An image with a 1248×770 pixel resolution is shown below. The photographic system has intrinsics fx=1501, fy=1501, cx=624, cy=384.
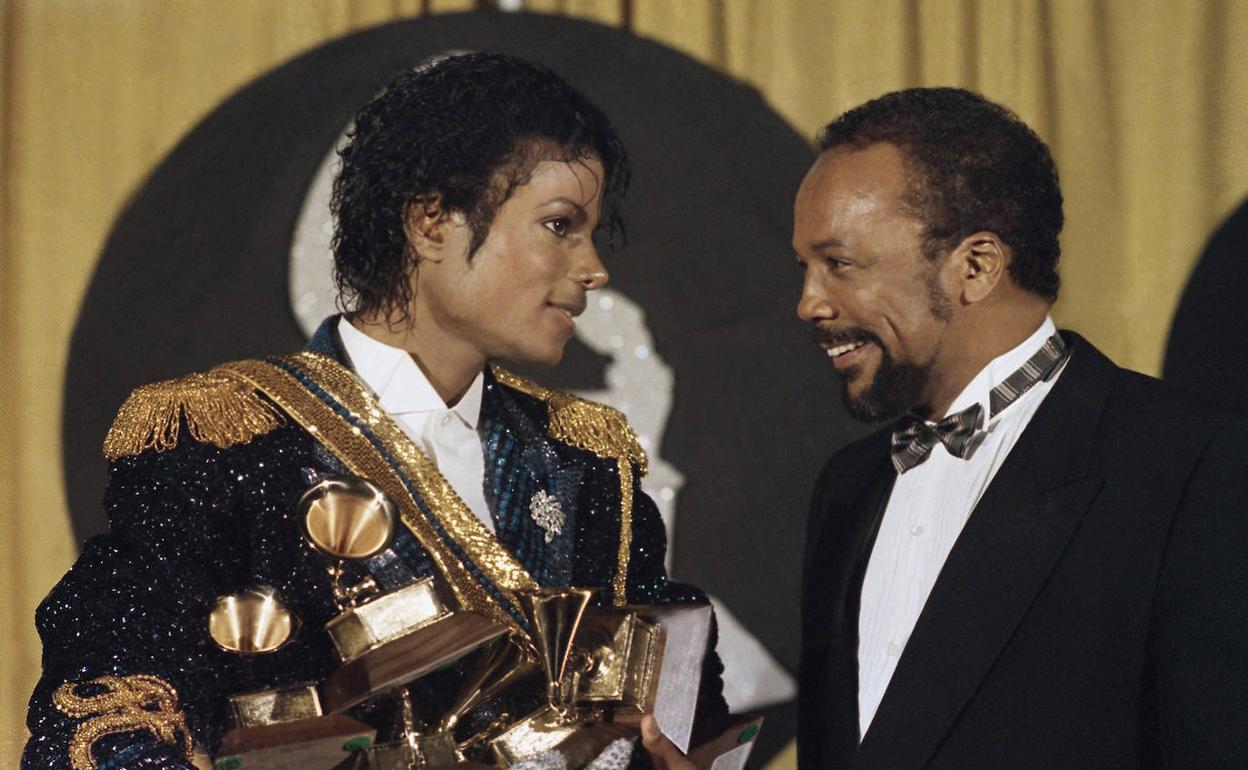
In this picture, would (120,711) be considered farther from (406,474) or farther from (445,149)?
(445,149)

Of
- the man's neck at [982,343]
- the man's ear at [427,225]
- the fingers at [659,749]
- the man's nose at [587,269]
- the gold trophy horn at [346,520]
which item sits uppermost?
the man's ear at [427,225]

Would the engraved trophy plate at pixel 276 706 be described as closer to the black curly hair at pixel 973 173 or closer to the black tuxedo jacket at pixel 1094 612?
the black tuxedo jacket at pixel 1094 612

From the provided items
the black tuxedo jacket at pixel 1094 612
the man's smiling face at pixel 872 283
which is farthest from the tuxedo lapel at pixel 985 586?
the man's smiling face at pixel 872 283

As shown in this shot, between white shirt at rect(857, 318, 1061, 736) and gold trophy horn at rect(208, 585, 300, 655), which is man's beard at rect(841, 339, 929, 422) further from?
gold trophy horn at rect(208, 585, 300, 655)

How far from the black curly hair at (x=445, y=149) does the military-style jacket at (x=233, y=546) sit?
0.42 ft

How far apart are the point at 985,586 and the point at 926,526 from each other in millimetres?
176

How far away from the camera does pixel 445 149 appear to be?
6.26 ft

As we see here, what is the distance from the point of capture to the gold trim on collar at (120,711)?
158 centimetres

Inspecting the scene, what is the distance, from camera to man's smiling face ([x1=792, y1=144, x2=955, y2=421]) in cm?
198

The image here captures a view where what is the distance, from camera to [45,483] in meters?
2.50

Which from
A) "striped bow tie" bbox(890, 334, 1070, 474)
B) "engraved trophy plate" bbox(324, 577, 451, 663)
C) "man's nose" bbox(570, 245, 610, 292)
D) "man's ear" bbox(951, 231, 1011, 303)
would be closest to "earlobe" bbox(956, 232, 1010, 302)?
"man's ear" bbox(951, 231, 1011, 303)

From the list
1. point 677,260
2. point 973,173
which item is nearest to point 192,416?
point 973,173

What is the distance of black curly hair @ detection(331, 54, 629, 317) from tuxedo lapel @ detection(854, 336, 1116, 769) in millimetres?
686

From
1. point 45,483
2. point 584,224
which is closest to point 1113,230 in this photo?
point 584,224
